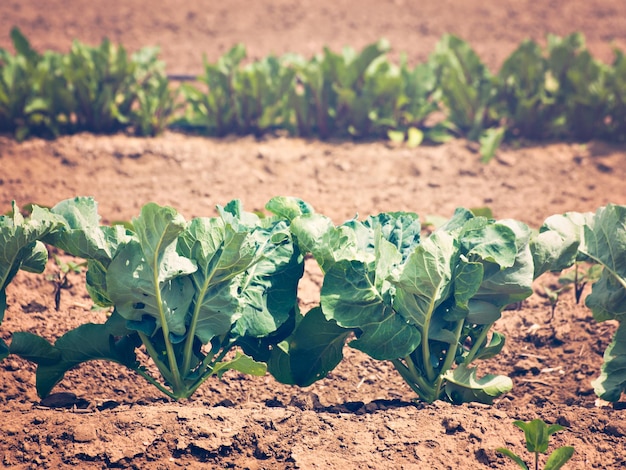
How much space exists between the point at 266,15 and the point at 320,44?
82cm

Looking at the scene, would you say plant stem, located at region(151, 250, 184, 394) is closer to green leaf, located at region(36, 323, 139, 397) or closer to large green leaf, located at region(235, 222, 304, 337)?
green leaf, located at region(36, 323, 139, 397)

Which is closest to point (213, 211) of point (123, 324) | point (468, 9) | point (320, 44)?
point (123, 324)

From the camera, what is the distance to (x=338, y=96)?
544 cm

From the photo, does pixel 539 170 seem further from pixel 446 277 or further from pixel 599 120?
pixel 446 277

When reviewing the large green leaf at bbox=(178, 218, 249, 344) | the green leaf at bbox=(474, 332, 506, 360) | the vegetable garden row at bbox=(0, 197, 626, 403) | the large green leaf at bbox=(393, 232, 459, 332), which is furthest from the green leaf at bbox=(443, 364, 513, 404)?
the large green leaf at bbox=(178, 218, 249, 344)

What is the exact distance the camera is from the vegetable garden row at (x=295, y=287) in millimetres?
2561

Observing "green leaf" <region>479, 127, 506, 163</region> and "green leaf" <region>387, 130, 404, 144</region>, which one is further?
"green leaf" <region>387, 130, 404, 144</region>

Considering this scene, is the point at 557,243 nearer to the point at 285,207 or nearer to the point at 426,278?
the point at 426,278

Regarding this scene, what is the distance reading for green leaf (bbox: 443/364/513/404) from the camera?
8.72 ft

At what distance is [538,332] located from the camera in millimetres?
3432

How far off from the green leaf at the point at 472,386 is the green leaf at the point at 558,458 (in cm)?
37

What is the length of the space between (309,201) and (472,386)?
90.3 inches

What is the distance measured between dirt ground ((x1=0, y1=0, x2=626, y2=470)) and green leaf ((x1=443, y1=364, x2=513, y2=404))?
5 cm

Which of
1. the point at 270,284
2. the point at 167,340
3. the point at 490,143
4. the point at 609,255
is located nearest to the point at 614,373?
the point at 609,255
